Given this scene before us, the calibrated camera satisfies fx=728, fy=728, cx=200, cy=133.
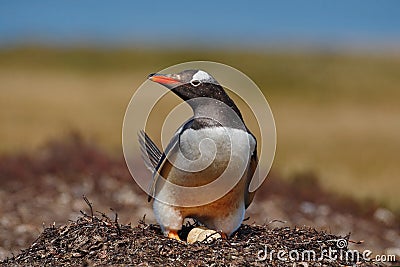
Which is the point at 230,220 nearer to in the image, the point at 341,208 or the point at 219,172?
the point at 219,172

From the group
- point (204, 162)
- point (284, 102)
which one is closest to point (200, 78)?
point (204, 162)

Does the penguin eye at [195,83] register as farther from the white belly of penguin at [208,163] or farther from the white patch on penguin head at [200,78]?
the white belly of penguin at [208,163]

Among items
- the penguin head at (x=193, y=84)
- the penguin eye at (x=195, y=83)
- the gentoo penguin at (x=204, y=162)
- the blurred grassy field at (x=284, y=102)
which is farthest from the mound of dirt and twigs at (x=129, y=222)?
the blurred grassy field at (x=284, y=102)

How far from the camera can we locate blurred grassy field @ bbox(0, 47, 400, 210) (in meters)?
22.2

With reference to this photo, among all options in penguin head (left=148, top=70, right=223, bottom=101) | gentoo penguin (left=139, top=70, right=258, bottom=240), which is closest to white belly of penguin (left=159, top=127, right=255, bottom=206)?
gentoo penguin (left=139, top=70, right=258, bottom=240)

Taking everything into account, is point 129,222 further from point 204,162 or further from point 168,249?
point 204,162

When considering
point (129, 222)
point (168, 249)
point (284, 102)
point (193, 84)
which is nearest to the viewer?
point (168, 249)

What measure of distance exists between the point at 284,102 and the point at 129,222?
94.8ft

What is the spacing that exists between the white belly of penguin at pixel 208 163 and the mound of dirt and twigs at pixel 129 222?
54 cm

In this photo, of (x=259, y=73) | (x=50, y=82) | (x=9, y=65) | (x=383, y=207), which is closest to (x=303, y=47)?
(x=259, y=73)

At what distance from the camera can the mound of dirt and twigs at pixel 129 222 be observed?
7.35 metres

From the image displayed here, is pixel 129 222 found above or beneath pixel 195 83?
above

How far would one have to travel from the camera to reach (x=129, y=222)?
1240cm

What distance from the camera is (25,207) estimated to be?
43.4ft
